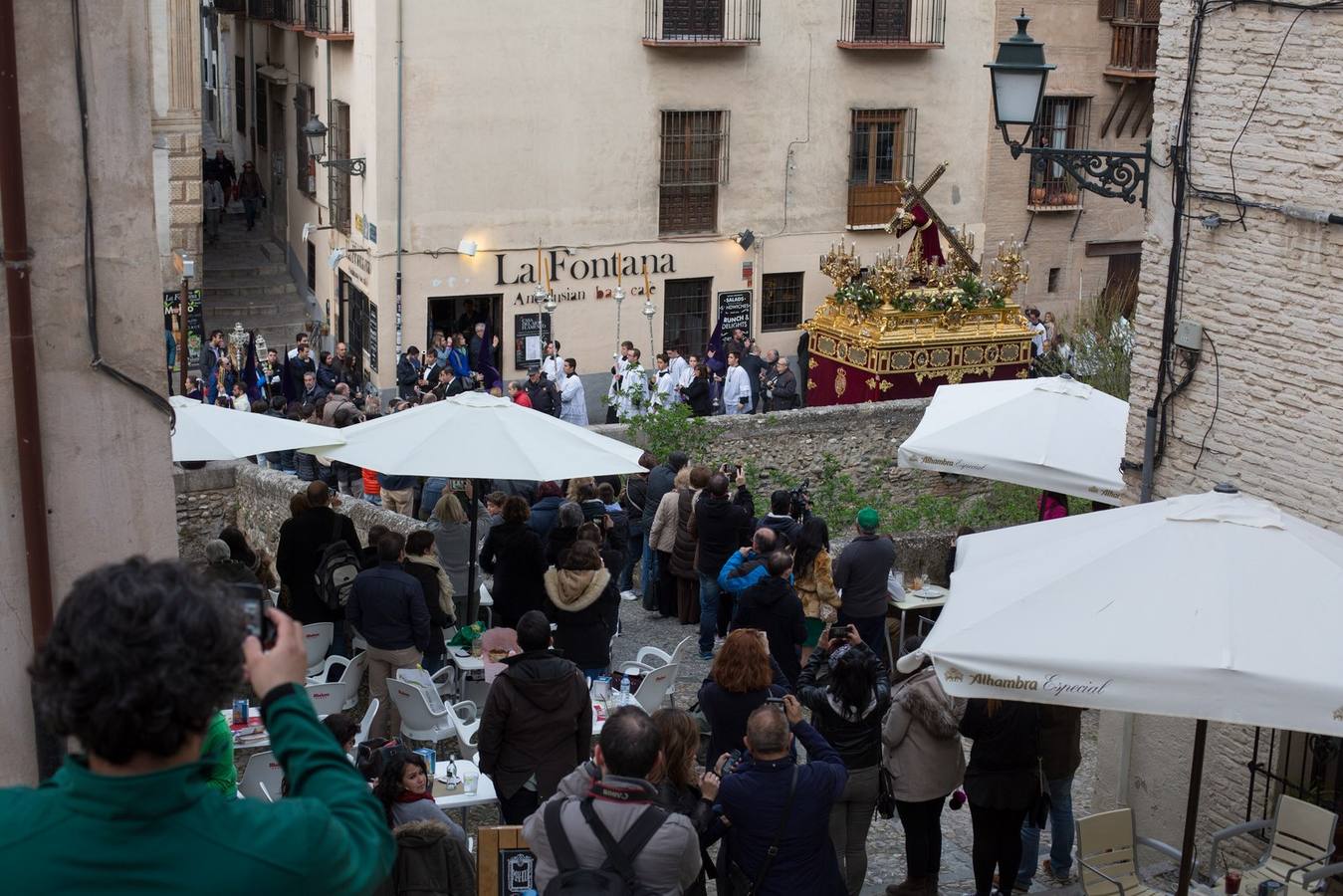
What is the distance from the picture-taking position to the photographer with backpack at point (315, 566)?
11.0m

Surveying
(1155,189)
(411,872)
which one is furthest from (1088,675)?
(1155,189)

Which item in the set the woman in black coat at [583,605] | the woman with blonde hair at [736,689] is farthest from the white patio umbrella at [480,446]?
the woman with blonde hair at [736,689]

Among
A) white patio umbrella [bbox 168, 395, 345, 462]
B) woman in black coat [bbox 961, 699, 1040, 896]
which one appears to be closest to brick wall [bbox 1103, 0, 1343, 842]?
woman in black coat [bbox 961, 699, 1040, 896]

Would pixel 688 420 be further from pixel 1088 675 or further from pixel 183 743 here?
pixel 183 743

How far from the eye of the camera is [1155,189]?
9.87 metres

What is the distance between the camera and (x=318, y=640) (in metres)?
11.0

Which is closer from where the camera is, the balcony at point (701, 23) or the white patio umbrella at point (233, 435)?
the white patio umbrella at point (233, 435)

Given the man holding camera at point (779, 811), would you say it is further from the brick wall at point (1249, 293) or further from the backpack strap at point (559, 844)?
the brick wall at point (1249, 293)

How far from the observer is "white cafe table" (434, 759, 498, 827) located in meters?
8.15

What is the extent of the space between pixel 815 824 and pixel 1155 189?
16.5 ft

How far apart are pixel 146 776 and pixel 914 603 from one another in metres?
10.7

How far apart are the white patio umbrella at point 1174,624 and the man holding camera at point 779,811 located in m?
0.67

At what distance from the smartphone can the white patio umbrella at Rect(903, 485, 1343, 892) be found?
411 centimetres

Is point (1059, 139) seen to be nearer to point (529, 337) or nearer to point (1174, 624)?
point (529, 337)
